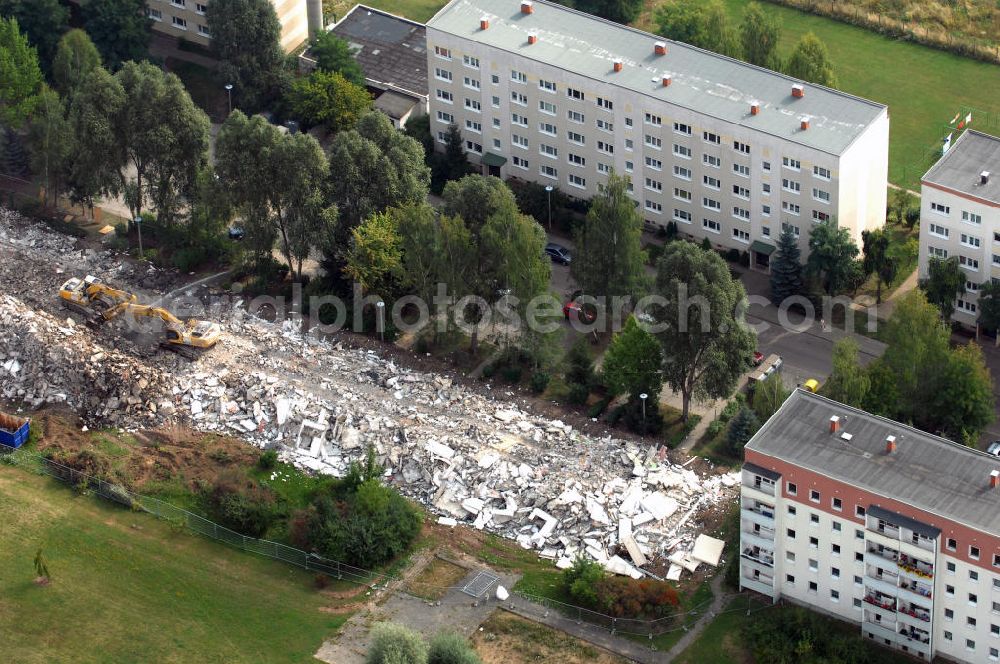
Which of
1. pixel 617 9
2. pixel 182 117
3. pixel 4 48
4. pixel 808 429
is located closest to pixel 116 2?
pixel 4 48

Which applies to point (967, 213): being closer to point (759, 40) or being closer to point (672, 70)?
point (672, 70)

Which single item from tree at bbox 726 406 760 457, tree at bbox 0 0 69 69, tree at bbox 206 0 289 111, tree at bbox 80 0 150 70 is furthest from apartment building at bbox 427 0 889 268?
tree at bbox 0 0 69 69

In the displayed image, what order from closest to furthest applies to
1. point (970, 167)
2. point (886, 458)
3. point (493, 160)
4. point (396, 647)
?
point (396, 647)
point (886, 458)
point (970, 167)
point (493, 160)

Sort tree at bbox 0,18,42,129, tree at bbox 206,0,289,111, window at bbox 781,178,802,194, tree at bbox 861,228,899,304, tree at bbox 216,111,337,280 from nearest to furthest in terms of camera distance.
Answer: tree at bbox 216,111,337,280
tree at bbox 861,228,899,304
window at bbox 781,178,802,194
tree at bbox 0,18,42,129
tree at bbox 206,0,289,111

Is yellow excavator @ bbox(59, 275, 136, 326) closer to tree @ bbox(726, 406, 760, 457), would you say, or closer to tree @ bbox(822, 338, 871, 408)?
tree @ bbox(726, 406, 760, 457)

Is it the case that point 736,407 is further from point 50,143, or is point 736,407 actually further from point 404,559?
point 50,143

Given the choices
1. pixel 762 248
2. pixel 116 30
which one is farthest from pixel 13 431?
pixel 762 248
